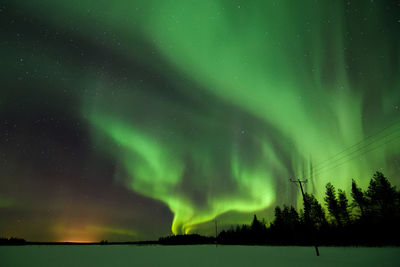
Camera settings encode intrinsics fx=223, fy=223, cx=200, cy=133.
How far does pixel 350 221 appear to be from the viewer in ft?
169

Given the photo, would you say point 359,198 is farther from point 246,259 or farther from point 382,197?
point 246,259

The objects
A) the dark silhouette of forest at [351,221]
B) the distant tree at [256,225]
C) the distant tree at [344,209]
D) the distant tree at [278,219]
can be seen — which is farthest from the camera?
the distant tree at [256,225]

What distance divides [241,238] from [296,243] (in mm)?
51441

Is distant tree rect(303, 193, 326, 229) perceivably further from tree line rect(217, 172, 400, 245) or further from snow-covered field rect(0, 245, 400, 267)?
snow-covered field rect(0, 245, 400, 267)

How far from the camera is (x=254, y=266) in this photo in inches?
704

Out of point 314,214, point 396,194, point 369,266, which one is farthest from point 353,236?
point 369,266

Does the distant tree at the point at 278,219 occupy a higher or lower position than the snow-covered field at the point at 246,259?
higher

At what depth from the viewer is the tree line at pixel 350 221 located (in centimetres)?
3587

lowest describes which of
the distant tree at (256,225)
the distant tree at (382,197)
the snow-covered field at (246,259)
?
the snow-covered field at (246,259)

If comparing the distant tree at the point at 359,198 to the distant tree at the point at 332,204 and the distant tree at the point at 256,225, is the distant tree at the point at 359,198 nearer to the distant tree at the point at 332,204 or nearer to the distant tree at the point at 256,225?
the distant tree at the point at 332,204

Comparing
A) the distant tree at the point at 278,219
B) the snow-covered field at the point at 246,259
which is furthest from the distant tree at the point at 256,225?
the snow-covered field at the point at 246,259

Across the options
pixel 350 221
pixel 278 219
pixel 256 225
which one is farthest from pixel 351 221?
pixel 256 225

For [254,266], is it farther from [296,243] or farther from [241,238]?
[241,238]

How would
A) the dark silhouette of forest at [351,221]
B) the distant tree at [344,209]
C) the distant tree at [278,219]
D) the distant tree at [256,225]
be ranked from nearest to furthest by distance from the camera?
the dark silhouette of forest at [351,221] → the distant tree at [344,209] → the distant tree at [278,219] → the distant tree at [256,225]
